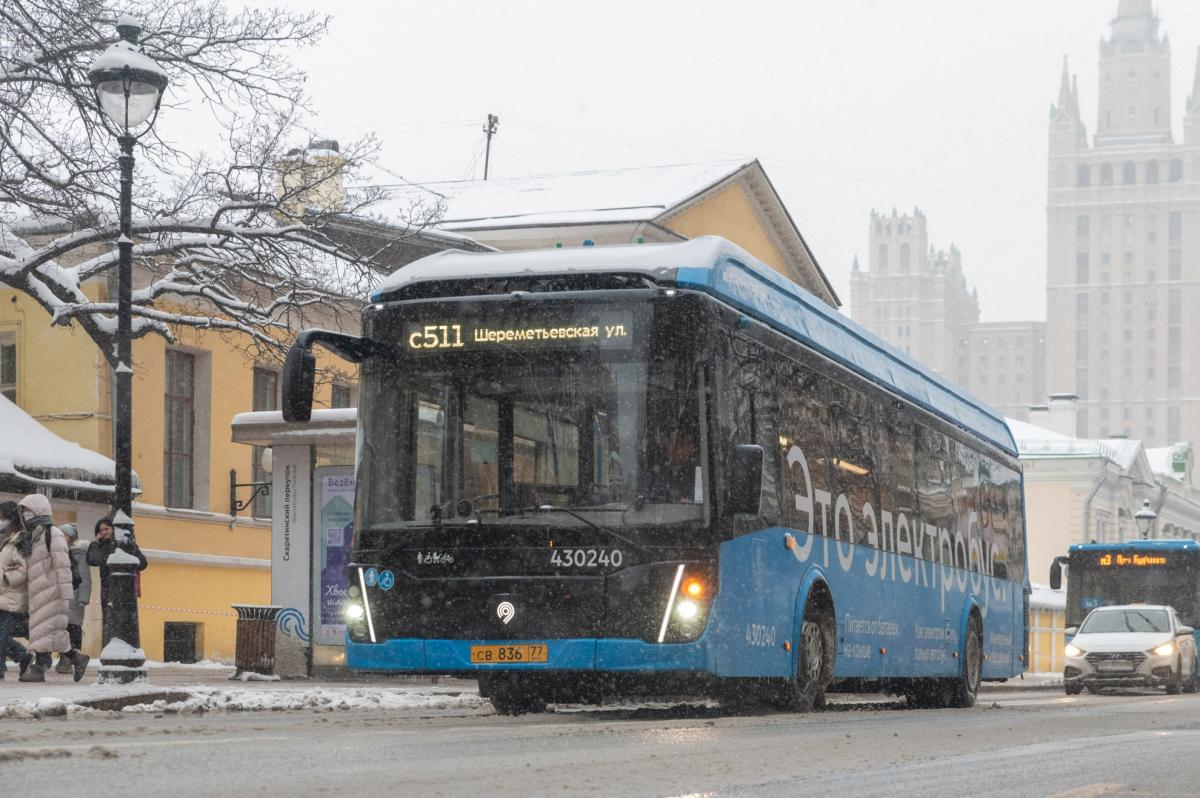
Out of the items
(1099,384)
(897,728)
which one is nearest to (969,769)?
(897,728)

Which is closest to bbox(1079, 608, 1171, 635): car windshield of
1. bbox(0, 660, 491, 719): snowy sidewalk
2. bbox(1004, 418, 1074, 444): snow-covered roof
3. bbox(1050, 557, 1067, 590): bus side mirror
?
bbox(1050, 557, 1067, 590): bus side mirror

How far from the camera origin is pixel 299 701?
51.7 ft

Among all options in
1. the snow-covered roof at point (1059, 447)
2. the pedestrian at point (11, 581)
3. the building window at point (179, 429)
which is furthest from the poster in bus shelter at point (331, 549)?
the snow-covered roof at point (1059, 447)

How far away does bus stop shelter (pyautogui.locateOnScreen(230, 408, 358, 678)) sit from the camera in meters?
21.9

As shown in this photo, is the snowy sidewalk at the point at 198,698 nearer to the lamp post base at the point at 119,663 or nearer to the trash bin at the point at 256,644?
the lamp post base at the point at 119,663

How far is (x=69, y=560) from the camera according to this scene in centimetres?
1925

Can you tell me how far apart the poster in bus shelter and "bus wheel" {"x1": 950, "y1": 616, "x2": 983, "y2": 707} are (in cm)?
657

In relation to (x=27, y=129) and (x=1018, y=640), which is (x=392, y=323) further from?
(x=1018, y=640)

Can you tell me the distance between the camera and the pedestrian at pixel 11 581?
61.8ft

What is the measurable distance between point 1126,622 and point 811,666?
792 inches

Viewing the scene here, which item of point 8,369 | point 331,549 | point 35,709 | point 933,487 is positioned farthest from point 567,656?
point 8,369

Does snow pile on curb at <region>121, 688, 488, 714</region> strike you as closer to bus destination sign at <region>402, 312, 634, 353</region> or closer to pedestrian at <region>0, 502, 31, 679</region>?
pedestrian at <region>0, 502, 31, 679</region>

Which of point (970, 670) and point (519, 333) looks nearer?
point (519, 333)

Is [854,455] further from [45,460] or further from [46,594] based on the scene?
[45,460]
